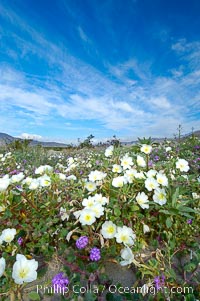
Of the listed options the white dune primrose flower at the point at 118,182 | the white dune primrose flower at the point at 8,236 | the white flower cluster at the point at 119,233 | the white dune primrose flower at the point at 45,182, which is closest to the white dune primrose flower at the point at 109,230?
the white flower cluster at the point at 119,233

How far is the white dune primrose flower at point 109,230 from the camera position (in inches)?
68.6

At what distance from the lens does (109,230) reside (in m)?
1.77

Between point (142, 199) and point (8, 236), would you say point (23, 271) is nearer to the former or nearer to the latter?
point (8, 236)

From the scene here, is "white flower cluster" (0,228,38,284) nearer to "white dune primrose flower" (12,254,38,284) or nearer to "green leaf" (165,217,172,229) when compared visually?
"white dune primrose flower" (12,254,38,284)

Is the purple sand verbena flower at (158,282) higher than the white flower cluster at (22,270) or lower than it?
lower

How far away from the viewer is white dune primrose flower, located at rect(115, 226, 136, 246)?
1684 mm

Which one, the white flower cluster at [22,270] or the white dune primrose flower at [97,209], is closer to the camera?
Result: the white flower cluster at [22,270]

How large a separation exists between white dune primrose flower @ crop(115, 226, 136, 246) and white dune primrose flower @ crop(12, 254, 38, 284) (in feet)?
2.00

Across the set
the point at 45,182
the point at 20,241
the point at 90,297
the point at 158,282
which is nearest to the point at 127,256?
the point at 158,282

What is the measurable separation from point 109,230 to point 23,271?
0.66 metres

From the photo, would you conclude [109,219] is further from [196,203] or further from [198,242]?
[196,203]

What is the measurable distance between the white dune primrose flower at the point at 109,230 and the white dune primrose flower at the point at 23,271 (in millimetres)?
553

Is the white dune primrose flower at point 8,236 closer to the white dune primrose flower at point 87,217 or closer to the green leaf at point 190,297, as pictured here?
the white dune primrose flower at point 87,217

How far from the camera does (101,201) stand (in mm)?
2025
